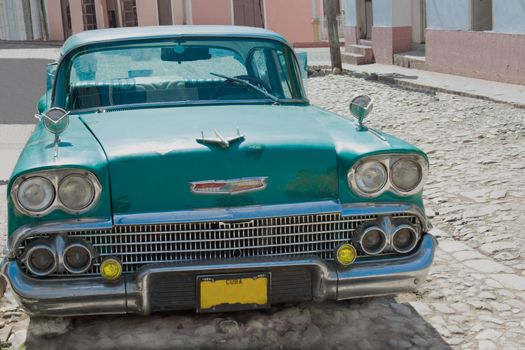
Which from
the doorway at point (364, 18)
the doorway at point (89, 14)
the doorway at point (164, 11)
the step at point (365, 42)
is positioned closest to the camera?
the step at point (365, 42)

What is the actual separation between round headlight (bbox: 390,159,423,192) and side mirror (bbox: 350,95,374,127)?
45cm

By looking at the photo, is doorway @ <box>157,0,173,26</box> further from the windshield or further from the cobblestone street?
the windshield

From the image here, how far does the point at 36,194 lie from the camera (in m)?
3.42

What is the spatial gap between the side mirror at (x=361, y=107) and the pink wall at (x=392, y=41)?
1347 cm

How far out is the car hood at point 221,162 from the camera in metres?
3.48

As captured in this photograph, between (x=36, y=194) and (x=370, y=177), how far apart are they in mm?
1392

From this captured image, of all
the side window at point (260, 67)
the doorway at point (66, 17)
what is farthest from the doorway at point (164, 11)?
the side window at point (260, 67)

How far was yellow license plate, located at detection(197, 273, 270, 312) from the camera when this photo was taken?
11.5 ft

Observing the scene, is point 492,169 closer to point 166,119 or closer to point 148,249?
point 166,119

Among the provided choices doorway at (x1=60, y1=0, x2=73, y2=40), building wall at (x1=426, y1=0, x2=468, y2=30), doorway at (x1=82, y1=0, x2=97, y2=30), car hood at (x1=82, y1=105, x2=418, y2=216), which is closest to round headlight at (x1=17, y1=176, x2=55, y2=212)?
car hood at (x1=82, y1=105, x2=418, y2=216)

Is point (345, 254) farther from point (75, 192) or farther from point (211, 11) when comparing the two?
point (211, 11)

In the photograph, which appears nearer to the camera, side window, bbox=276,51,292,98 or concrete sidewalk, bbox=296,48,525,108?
side window, bbox=276,51,292,98

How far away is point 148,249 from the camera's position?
3498 millimetres

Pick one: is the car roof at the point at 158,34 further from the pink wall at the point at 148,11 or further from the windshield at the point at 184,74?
the pink wall at the point at 148,11
